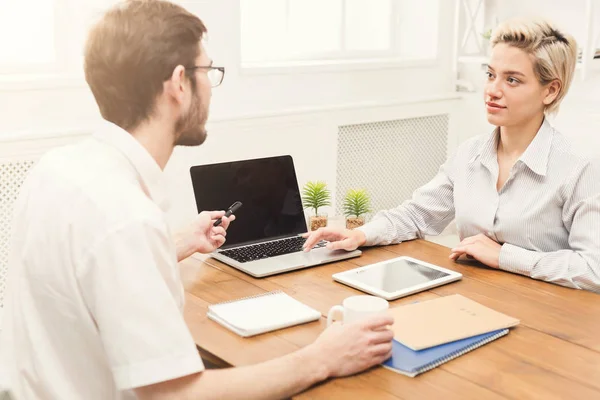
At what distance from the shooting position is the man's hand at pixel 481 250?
6.25 feet

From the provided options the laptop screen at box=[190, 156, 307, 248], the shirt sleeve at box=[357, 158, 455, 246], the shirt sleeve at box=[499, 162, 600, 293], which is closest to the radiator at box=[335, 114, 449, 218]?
the shirt sleeve at box=[357, 158, 455, 246]

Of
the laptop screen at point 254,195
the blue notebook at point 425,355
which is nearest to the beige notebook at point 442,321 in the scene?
the blue notebook at point 425,355

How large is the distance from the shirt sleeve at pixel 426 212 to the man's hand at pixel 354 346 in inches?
31.0

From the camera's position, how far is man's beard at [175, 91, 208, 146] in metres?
1.37

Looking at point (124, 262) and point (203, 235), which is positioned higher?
point (124, 262)

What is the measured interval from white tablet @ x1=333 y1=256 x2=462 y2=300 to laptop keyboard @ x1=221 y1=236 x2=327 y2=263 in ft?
0.74

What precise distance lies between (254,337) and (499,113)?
1024 millimetres

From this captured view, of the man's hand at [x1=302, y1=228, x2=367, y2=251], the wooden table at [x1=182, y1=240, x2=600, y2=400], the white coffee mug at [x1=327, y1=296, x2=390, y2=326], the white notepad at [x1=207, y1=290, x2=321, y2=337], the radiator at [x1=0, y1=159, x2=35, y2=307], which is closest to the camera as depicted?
the wooden table at [x1=182, y1=240, x2=600, y2=400]

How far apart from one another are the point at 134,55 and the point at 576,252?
118 centimetres

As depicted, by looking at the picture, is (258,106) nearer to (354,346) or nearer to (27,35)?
(27,35)

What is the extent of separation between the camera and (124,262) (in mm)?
1098

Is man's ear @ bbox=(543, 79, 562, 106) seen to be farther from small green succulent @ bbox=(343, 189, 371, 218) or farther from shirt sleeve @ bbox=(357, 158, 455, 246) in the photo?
small green succulent @ bbox=(343, 189, 371, 218)

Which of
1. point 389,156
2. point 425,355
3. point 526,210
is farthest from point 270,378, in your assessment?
point 389,156

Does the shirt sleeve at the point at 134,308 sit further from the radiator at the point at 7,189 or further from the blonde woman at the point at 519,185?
the radiator at the point at 7,189
